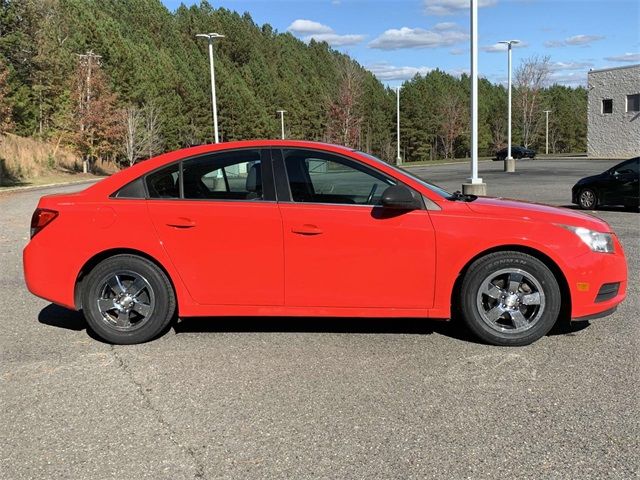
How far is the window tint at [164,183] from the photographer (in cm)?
493

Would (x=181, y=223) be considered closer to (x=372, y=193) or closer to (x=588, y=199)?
(x=372, y=193)

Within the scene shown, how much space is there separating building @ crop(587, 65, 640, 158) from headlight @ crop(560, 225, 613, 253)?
157 feet

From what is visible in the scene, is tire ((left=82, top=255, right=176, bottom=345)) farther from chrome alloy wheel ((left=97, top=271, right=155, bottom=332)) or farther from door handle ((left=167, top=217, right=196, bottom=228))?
door handle ((left=167, top=217, right=196, bottom=228))

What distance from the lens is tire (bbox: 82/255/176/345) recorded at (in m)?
4.86

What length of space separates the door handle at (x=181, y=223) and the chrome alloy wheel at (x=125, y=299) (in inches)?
19.9

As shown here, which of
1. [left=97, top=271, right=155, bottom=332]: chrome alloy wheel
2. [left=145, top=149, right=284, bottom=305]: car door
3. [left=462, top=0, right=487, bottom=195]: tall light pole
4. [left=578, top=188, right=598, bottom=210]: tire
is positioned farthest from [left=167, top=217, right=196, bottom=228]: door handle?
[left=462, top=0, right=487, bottom=195]: tall light pole

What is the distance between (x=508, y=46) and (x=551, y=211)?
3479cm

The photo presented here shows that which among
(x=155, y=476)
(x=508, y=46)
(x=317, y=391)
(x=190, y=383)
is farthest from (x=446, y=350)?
(x=508, y=46)

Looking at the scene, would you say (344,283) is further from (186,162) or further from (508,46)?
(508,46)

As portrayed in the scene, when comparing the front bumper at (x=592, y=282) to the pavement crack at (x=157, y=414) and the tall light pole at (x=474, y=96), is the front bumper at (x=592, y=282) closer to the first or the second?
the pavement crack at (x=157, y=414)

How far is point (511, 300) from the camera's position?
4.63m

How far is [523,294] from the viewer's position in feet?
15.2

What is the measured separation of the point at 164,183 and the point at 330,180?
1.36 metres

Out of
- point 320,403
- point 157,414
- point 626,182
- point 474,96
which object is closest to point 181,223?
point 157,414
